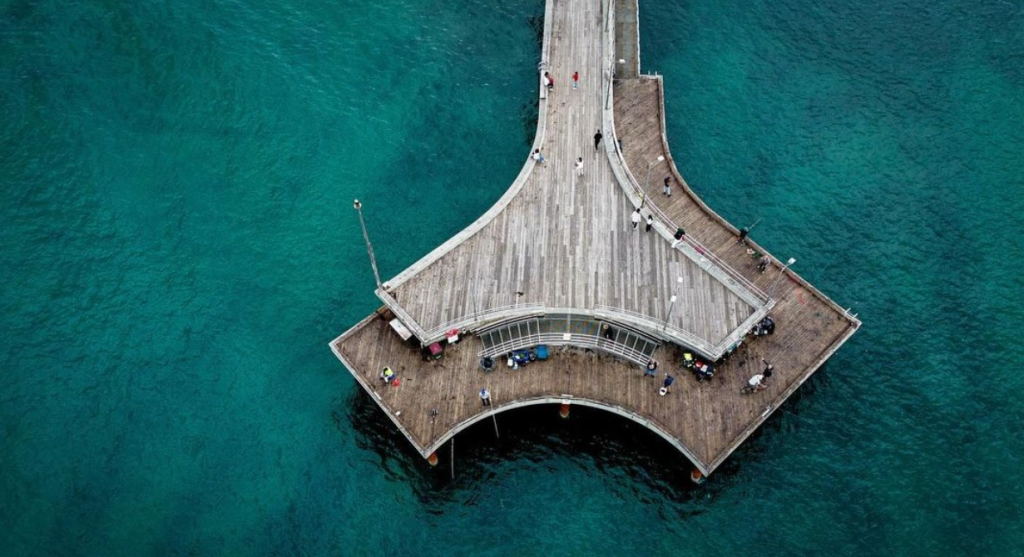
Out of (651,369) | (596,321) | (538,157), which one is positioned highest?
(538,157)

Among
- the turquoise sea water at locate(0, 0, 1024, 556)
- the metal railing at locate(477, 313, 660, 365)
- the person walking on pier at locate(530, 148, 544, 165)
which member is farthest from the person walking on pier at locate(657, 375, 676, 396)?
the person walking on pier at locate(530, 148, 544, 165)

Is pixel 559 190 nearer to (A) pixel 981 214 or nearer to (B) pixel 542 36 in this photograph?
(B) pixel 542 36

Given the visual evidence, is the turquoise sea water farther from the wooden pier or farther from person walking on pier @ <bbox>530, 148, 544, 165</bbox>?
person walking on pier @ <bbox>530, 148, 544, 165</bbox>

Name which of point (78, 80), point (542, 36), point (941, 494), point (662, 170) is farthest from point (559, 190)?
point (78, 80)

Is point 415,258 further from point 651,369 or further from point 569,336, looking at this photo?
point 651,369

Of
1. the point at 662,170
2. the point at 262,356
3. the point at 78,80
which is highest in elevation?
the point at 662,170

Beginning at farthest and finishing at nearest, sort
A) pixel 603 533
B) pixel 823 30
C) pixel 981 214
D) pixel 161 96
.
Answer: pixel 823 30, pixel 161 96, pixel 981 214, pixel 603 533

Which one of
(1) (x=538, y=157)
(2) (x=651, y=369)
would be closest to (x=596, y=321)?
(2) (x=651, y=369)

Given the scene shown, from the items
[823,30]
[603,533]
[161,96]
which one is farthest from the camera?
[823,30]
